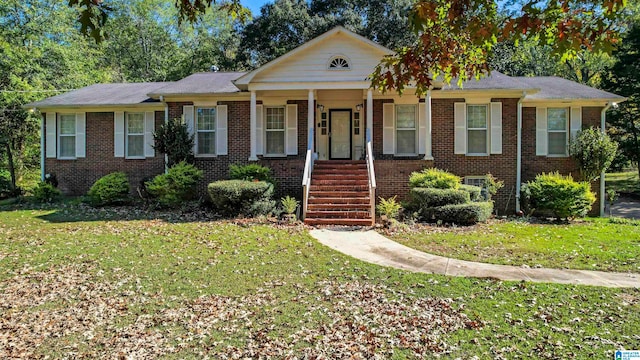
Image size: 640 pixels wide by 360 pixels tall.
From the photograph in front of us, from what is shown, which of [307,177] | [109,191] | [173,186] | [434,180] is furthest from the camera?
[109,191]

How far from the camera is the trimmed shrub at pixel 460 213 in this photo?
10516 millimetres

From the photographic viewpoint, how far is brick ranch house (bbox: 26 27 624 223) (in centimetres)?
1315

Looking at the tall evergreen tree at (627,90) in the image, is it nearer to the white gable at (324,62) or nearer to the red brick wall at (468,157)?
the red brick wall at (468,157)

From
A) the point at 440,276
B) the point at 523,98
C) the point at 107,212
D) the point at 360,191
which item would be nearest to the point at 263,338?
the point at 440,276

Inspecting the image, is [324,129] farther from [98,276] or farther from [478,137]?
[98,276]

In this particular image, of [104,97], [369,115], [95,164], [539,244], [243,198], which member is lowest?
[539,244]

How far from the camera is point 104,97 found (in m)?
16.0

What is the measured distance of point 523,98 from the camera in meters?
13.3

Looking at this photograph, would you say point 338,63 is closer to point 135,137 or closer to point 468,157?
point 468,157

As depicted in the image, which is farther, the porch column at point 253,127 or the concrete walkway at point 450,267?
the porch column at point 253,127

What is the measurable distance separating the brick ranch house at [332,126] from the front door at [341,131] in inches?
1.5

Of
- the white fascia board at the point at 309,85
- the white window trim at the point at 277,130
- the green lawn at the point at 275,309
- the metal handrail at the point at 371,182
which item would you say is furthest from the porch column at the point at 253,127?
the green lawn at the point at 275,309

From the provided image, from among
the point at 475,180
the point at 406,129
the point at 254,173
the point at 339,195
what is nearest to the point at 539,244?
the point at 339,195

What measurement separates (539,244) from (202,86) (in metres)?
12.5
